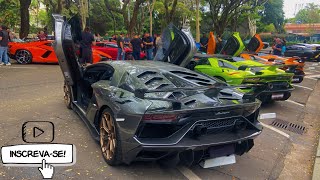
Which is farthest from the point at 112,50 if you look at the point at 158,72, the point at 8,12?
the point at 8,12

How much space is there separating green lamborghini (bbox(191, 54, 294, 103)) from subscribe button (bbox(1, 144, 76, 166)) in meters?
5.70

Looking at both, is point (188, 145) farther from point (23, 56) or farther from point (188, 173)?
point (23, 56)

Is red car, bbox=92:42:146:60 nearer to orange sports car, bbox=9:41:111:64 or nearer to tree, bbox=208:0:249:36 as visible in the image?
orange sports car, bbox=9:41:111:64

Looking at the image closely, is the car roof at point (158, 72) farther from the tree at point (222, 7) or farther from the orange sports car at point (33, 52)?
the tree at point (222, 7)

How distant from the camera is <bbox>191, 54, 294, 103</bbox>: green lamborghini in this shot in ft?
23.0

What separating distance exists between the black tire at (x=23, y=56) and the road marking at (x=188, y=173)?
11.1 metres

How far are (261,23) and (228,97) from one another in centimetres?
5442

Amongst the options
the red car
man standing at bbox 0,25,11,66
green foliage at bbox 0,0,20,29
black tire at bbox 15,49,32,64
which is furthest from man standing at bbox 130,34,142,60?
green foliage at bbox 0,0,20,29

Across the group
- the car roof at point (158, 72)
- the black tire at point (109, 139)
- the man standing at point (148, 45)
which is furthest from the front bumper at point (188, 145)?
the man standing at point (148, 45)

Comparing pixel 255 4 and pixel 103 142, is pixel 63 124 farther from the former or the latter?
pixel 255 4

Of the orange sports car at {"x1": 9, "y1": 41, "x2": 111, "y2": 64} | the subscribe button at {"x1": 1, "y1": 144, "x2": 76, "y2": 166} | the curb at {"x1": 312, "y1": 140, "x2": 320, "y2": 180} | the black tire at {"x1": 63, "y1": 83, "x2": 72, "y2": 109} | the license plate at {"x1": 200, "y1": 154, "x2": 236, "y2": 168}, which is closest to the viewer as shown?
the subscribe button at {"x1": 1, "y1": 144, "x2": 76, "y2": 166}

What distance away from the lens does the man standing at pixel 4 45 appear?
38.6 ft

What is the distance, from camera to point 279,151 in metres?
4.86

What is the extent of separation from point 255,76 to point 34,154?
603cm
